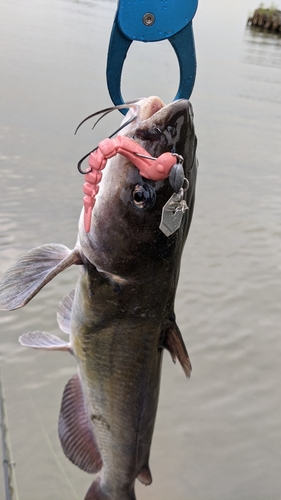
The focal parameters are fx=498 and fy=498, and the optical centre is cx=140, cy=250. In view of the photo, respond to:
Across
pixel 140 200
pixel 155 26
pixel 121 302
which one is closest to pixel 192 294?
pixel 121 302

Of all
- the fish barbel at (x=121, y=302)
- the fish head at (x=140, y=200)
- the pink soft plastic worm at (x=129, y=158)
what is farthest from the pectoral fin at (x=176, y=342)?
the pink soft plastic worm at (x=129, y=158)

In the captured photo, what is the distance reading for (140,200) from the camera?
1592 millimetres

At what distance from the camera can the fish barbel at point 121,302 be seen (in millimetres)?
1595

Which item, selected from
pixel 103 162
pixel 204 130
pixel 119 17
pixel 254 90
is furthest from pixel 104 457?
pixel 254 90

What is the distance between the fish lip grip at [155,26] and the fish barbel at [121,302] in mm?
172

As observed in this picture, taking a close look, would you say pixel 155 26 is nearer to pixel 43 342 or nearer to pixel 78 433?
pixel 43 342

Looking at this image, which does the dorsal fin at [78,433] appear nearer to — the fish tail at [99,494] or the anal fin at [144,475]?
the fish tail at [99,494]

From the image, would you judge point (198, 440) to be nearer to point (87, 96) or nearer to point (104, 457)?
point (104, 457)

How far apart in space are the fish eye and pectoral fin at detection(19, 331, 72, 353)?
2.21 feet

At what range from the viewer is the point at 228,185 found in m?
6.51

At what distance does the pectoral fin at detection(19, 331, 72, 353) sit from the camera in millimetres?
1946

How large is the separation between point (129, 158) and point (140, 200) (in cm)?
14

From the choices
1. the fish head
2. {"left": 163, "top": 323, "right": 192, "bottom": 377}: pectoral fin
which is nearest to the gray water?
{"left": 163, "top": 323, "right": 192, "bottom": 377}: pectoral fin

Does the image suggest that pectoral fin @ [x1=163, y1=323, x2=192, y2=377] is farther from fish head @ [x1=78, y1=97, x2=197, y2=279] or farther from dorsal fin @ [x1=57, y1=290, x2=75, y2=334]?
dorsal fin @ [x1=57, y1=290, x2=75, y2=334]
